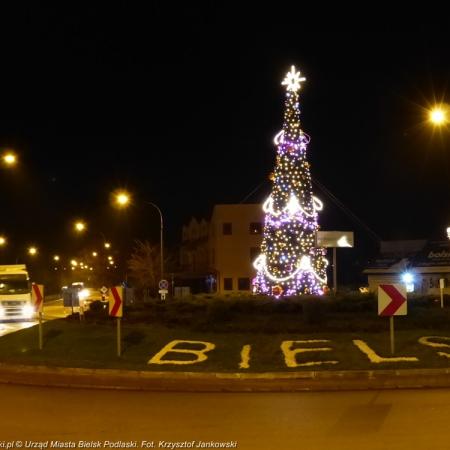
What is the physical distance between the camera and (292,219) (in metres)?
33.5

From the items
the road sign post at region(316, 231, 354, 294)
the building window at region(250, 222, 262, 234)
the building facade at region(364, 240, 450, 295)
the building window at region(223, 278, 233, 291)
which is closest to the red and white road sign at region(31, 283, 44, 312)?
the road sign post at region(316, 231, 354, 294)

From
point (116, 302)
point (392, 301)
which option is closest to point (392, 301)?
point (392, 301)

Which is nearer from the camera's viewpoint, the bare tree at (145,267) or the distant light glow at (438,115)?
the distant light glow at (438,115)

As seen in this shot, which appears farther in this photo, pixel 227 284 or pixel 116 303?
pixel 227 284

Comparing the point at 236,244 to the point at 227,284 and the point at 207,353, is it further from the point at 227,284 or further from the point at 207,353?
the point at 207,353

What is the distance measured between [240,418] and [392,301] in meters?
6.90

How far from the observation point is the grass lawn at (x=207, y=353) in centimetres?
1639

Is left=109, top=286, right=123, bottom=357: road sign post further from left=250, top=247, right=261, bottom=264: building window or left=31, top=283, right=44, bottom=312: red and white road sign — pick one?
left=250, top=247, right=261, bottom=264: building window

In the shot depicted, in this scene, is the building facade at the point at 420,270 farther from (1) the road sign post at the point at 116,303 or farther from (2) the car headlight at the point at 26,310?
(1) the road sign post at the point at 116,303

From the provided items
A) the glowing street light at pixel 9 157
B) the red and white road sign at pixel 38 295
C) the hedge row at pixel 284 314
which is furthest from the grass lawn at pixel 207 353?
the glowing street light at pixel 9 157

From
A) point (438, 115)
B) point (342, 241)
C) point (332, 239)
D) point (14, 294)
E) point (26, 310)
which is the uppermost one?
point (438, 115)

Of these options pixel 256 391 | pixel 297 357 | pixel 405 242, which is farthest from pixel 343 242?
pixel 405 242

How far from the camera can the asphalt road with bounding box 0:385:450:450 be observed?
8984 mm

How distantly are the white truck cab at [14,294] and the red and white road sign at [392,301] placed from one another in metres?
24.2
